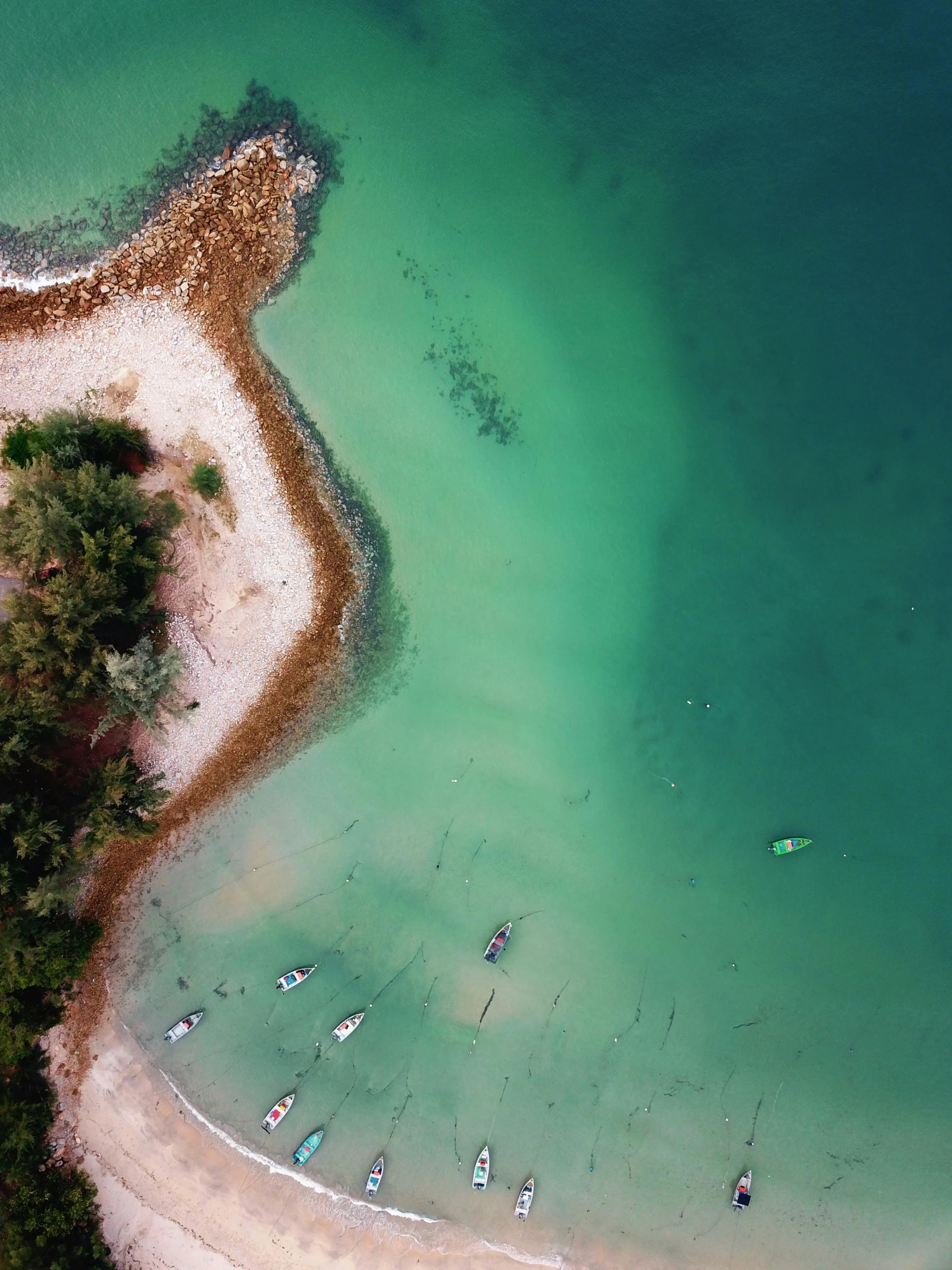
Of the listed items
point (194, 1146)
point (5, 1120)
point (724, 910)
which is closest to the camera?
point (5, 1120)

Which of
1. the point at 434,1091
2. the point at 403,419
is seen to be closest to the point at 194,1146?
the point at 434,1091

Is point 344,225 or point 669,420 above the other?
point 344,225

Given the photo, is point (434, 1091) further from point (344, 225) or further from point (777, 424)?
point (344, 225)

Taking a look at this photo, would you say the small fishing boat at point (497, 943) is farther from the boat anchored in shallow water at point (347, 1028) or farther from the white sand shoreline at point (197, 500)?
the white sand shoreline at point (197, 500)

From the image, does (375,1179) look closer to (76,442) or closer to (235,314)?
(76,442)

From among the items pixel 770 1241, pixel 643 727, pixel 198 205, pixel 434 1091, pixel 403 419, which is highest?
pixel 198 205
